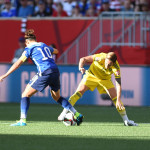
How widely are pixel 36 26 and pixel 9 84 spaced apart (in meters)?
5.76

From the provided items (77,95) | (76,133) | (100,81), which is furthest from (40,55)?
(76,133)

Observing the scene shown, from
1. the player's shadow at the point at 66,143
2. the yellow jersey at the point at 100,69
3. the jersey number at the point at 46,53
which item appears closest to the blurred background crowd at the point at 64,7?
the yellow jersey at the point at 100,69

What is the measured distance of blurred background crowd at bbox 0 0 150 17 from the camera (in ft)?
71.7

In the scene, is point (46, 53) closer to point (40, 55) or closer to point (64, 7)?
point (40, 55)

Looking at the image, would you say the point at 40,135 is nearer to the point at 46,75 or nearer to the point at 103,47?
the point at 46,75

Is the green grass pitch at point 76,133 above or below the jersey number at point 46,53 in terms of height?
below

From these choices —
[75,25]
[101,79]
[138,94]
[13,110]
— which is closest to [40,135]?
[101,79]

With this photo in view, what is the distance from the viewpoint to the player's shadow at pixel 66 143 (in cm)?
897

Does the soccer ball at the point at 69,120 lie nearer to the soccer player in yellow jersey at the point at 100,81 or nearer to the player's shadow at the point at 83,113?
the soccer player in yellow jersey at the point at 100,81

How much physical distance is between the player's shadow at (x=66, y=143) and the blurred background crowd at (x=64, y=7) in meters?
12.0

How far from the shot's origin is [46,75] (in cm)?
1196

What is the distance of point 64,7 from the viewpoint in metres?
23.7

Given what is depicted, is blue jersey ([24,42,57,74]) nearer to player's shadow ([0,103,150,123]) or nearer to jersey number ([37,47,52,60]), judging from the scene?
jersey number ([37,47,52,60])

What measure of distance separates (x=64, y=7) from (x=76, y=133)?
1336 cm
